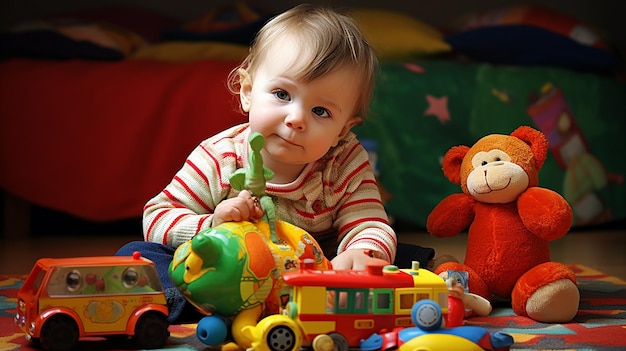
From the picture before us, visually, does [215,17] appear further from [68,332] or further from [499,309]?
[68,332]

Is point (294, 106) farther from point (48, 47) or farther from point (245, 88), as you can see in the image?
point (48, 47)

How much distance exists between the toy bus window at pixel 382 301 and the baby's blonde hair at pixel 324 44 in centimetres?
36

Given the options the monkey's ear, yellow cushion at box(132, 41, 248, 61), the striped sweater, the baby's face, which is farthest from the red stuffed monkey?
yellow cushion at box(132, 41, 248, 61)

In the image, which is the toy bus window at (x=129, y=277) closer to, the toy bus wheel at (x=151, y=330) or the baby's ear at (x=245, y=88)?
the toy bus wheel at (x=151, y=330)

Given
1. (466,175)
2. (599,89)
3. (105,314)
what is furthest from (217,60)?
(105,314)

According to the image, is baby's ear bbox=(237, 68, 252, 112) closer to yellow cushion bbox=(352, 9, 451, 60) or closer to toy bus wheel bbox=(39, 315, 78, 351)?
toy bus wheel bbox=(39, 315, 78, 351)

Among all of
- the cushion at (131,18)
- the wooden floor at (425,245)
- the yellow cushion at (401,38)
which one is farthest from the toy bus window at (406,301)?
the cushion at (131,18)

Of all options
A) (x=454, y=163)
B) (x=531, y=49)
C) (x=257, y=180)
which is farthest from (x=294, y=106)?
(x=531, y=49)

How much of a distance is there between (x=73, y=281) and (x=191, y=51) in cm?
178

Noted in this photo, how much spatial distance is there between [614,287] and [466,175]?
0.35m

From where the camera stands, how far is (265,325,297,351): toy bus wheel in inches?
37.2

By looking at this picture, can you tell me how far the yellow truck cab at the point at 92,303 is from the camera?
38.4 inches

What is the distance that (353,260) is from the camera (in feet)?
3.95

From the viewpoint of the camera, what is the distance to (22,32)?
2.46m
